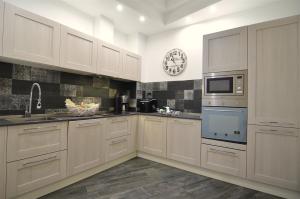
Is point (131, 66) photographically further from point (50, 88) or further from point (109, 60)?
point (50, 88)

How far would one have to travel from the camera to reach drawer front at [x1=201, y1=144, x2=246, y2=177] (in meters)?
2.15

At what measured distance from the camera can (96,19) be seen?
2998mm

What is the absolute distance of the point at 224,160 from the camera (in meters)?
2.28

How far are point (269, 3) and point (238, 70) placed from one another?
1.23 m

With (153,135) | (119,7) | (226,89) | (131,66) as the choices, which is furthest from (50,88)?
(226,89)

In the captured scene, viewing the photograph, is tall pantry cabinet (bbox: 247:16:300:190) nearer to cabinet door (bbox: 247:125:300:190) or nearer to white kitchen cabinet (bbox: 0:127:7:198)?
cabinet door (bbox: 247:125:300:190)

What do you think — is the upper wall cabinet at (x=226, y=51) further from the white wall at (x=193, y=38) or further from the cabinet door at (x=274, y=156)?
the cabinet door at (x=274, y=156)

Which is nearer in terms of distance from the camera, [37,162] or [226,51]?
[37,162]

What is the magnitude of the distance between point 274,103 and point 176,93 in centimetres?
169

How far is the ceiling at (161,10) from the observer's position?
256 cm

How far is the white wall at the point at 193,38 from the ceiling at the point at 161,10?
0.10m

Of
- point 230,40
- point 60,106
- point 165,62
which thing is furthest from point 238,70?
point 60,106

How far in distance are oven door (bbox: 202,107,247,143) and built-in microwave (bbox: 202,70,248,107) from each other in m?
0.09

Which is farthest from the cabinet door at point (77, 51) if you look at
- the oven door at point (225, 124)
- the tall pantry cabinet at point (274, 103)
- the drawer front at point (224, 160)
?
the tall pantry cabinet at point (274, 103)
